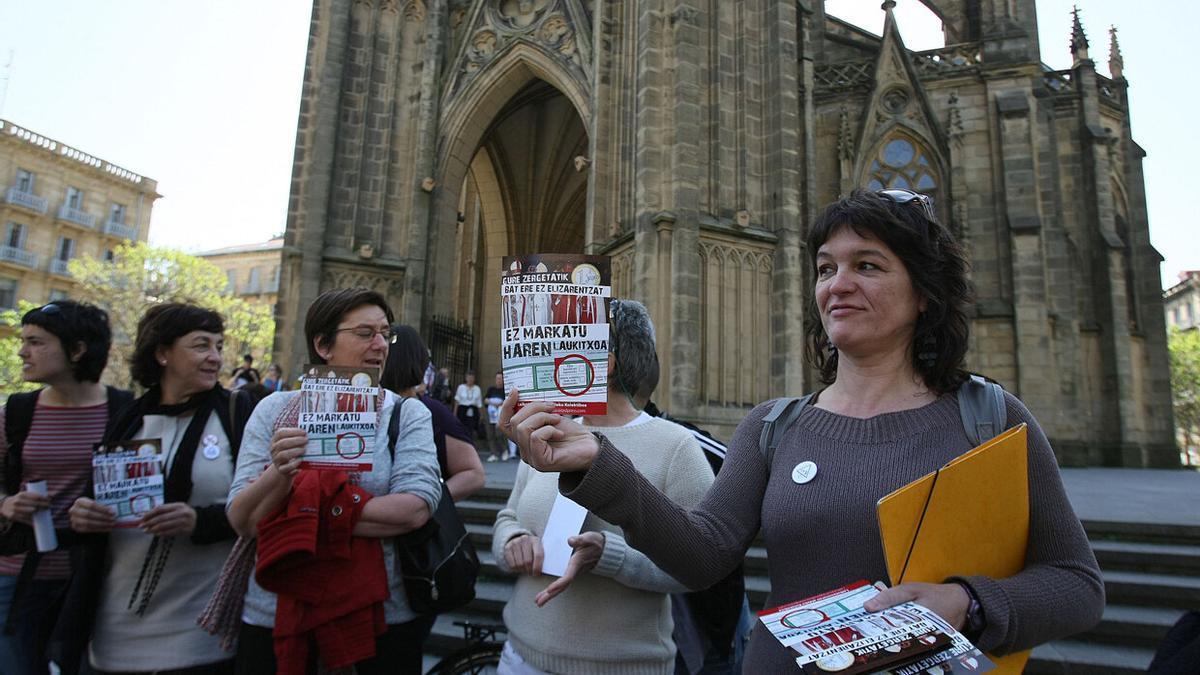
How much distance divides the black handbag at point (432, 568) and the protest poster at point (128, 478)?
0.80 m

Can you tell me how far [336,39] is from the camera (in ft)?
42.9

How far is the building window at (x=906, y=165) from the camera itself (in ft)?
51.1

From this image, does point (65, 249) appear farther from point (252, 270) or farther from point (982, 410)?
point (982, 410)

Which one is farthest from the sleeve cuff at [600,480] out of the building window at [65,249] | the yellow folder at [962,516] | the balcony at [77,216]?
the building window at [65,249]

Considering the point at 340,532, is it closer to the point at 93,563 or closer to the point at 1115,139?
the point at 93,563

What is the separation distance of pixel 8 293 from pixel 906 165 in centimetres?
4128

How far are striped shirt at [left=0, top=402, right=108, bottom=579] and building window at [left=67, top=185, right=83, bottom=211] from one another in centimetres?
4278

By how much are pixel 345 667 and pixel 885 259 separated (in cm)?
188

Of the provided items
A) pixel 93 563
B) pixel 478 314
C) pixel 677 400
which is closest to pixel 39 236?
pixel 478 314

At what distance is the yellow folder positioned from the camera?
1.14m

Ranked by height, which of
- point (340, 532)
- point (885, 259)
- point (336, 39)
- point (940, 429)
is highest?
point (336, 39)

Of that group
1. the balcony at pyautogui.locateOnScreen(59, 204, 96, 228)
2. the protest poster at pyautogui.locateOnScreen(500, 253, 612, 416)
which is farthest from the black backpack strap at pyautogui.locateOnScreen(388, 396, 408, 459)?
the balcony at pyautogui.locateOnScreen(59, 204, 96, 228)

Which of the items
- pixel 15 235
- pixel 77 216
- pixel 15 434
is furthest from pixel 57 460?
pixel 77 216

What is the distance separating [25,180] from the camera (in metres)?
34.2
